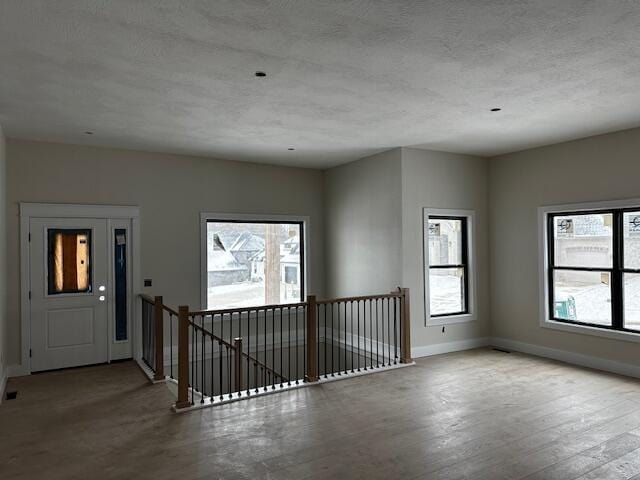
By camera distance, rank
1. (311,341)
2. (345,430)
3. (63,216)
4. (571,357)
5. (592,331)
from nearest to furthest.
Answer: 1. (345,430)
2. (311,341)
3. (592,331)
4. (63,216)
5. (571,357)

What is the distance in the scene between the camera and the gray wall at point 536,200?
5363 mm

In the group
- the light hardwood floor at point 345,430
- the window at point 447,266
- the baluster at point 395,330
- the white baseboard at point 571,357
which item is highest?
the window at point 447,266

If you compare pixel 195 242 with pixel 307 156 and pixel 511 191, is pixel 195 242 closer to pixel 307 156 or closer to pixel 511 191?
pixel 307 156

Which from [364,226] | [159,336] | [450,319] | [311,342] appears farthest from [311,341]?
[450,319]

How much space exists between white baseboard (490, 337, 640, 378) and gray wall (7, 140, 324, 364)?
3.11 m

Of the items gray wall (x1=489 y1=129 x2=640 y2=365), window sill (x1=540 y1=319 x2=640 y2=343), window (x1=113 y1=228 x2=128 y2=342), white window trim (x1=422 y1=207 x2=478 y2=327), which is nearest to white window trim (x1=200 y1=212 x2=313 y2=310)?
window (x1=113 y1=228 x2=128 y2=342)

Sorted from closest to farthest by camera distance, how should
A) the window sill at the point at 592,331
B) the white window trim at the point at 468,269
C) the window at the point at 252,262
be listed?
the window sill at the point at 592,331 → the white window trim at the point at 468,269 → the window at the point at 252,262

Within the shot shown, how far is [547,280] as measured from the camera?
20.4 feet

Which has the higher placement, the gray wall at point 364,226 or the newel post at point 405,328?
the gray wall at point 364,226

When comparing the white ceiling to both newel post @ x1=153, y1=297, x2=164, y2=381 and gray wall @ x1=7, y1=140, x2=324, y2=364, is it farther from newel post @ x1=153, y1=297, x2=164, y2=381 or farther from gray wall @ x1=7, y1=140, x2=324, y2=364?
newel post @ x1=153, y1=297, x2=164, y2=381

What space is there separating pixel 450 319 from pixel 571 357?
1.58 metres

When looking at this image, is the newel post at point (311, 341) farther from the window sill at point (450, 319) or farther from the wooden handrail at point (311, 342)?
the window sill at point (450, 319)

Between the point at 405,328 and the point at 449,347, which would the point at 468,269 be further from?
the point at 405,328

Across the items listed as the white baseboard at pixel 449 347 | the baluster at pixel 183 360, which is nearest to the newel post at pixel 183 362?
the baluster at pixel 183 360
